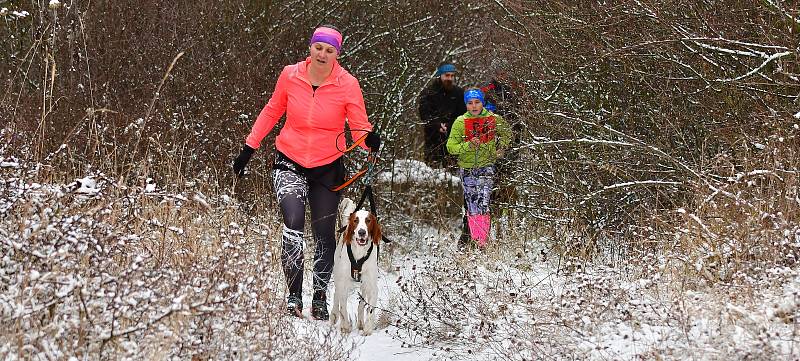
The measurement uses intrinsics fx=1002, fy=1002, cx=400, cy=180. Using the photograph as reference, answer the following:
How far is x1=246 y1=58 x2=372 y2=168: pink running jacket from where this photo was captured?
19.8 feet

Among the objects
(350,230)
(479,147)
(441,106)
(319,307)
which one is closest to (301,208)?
(350,230)

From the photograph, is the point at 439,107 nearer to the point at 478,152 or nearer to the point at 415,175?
the point at 415,175

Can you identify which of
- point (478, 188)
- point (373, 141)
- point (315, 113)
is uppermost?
point (315, 113)

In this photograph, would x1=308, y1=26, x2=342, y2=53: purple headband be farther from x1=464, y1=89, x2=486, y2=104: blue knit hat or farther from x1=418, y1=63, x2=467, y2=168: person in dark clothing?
x1=418, y1=63, x2=467, y2=168: person in dark clothing

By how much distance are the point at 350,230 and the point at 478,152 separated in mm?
2735

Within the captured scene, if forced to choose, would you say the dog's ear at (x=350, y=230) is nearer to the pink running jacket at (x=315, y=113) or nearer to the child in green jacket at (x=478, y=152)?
the pink running jacket at (x=315, y=113)

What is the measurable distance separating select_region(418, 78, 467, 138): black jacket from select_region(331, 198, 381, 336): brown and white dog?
4798 millimetres

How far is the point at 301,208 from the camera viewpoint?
19.9 feet

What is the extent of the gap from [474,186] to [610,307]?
4112 mm

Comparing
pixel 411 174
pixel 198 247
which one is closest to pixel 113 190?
pixel 198 247

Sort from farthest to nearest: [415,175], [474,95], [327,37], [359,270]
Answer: [415,175] → [474,95] → [359,270] → [327,37]

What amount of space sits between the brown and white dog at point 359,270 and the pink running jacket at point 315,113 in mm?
532

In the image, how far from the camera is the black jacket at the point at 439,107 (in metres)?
11.1

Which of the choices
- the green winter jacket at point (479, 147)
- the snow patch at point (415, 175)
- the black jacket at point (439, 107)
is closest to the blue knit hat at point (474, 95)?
the green winter jacket at point (479, 147)
